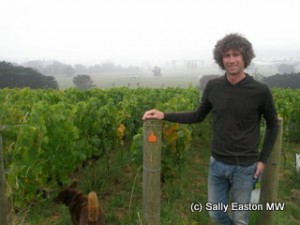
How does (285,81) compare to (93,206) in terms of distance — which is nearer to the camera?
(93,206)

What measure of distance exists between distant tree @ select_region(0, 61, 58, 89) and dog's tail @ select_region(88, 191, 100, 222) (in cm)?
4571

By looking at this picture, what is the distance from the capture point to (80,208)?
3.85 m

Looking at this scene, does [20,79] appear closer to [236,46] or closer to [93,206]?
[93,206]

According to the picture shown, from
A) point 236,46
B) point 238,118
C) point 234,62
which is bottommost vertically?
point 238,118

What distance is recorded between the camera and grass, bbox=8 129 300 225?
Answer: 179 inches

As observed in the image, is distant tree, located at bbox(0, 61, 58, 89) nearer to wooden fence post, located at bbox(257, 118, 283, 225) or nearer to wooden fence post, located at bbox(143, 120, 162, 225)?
wooden fence post, located at bbox(257, 118, 283, 225)

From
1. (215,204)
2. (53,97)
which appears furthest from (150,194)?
(53,97)

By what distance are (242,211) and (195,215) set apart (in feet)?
5.06

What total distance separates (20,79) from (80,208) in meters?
47.1

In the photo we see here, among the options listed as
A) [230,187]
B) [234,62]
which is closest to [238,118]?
[234,62]

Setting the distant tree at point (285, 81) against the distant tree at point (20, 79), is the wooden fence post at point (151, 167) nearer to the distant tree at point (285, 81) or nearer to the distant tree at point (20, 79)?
the distant tree at point (285, 81)

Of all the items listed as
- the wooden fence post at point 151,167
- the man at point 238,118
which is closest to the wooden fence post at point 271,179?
the man at point 238,118

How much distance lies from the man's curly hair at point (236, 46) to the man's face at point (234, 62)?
32mm

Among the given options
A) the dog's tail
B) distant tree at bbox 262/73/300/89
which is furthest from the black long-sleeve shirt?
distant tree at bbox 262/73/300/89
